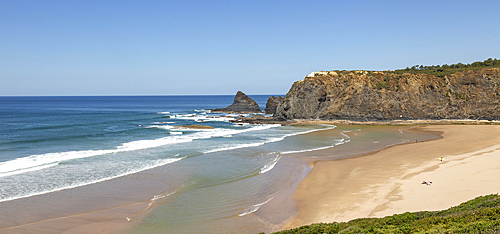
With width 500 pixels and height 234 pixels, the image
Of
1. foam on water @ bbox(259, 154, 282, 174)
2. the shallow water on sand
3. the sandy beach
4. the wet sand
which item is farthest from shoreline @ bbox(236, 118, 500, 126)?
the wet sand

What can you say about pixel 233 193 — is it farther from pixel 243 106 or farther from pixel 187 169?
pixel 243 106

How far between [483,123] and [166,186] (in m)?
55.6

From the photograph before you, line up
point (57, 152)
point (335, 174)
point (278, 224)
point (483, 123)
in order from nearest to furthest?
point (278, 224)
point (335, 174)
point (57, 152)
point (483, 123)

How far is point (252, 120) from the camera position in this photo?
61656mm

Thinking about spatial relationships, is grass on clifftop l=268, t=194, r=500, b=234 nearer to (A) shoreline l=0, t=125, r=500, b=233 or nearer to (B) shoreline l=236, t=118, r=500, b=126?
(A) shoreline l=0, t=125, r=500, b=233

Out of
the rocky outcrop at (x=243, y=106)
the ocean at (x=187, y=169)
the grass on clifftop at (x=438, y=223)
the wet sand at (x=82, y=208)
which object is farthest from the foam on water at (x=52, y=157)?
the rocky outcrop at (x=243, y=106)

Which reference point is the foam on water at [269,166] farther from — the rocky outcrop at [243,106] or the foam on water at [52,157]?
the rocky outcrop at [243,106]

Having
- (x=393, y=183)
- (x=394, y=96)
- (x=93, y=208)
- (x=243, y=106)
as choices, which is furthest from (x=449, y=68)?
(x=93, y=208)

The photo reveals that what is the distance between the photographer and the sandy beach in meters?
13.1

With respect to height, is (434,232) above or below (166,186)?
above

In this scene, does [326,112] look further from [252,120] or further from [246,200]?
[246,200]

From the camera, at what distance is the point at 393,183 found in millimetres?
17062

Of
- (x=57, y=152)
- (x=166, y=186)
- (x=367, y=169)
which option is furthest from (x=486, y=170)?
(x=57, y=152)

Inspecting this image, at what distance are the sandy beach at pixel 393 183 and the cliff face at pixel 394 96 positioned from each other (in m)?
30.2
